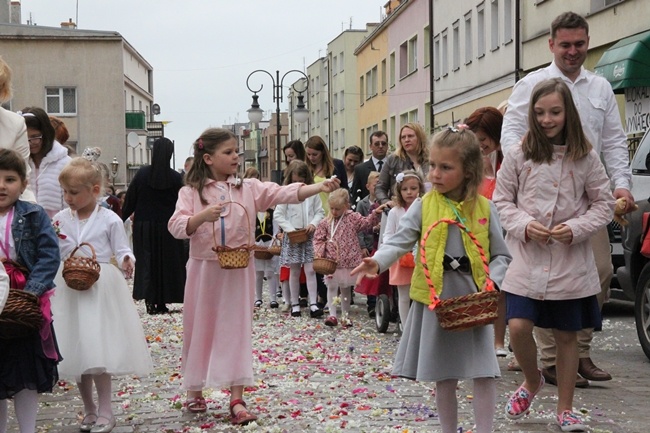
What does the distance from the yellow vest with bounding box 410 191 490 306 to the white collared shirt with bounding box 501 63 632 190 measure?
2.17 metres

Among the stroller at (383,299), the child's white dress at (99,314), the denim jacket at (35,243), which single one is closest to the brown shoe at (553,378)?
the child's white dress at (99,314)

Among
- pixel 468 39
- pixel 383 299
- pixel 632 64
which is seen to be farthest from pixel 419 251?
pixel 468 39

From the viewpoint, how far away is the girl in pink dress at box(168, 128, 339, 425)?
288 inches

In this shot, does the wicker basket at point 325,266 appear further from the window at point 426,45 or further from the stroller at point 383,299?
the window at point 426,45

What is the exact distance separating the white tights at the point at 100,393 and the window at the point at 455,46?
35492 mm

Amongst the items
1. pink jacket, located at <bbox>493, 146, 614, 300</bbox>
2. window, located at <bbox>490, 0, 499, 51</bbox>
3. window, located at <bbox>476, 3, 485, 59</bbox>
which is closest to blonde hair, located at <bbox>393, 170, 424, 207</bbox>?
pink jacket, located at <bbox>493, 146, 614, 300</bbox>

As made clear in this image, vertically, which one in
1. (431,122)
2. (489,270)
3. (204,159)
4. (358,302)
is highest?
(431,122)

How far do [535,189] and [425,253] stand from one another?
1513 mm

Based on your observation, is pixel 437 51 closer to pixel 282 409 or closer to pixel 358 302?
pixel 358 302

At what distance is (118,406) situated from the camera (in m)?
7.83

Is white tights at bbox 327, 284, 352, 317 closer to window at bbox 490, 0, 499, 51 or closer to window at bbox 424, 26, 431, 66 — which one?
window at bbox 490, 0, 499, 51

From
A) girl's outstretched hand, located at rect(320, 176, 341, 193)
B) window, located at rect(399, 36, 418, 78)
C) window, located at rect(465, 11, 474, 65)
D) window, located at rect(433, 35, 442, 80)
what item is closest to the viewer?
girl's outstretched hand, located at rect(320, 176, 341, 193)

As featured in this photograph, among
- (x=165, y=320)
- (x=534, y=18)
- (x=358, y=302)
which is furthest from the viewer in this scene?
(x=534, y=18)

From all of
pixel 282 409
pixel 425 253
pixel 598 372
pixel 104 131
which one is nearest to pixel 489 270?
pixel 425 253
